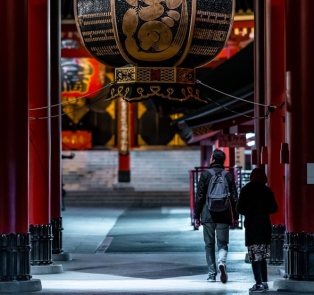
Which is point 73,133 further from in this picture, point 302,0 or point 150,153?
point 302,0

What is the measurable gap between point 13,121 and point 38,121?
8.77 feet

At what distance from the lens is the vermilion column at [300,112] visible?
1006 cm

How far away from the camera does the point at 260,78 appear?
14.4m

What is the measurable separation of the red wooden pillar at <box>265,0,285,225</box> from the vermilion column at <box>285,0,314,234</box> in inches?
101

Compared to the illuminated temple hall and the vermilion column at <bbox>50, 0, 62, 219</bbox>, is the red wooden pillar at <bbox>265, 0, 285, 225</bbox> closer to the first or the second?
the illuminated temple hall

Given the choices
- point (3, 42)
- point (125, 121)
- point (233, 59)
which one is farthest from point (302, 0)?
point (125, 121)

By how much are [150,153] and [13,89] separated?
111 feet

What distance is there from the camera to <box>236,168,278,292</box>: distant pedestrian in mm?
10062

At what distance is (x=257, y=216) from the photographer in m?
10.1

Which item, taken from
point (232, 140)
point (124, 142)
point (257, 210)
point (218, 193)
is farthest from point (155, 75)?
point (124, 142)

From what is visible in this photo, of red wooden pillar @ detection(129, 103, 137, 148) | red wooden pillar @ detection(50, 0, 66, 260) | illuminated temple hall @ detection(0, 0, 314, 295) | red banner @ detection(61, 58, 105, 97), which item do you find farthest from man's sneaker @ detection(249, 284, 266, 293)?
red wooden pillar @ detection(129, 103, 137, 148)

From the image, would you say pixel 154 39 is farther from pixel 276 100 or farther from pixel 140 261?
pixel 140 261

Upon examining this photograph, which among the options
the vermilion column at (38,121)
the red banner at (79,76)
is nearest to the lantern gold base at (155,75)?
the vermilion column at (38,121)

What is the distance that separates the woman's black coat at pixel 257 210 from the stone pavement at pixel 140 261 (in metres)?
0.72
